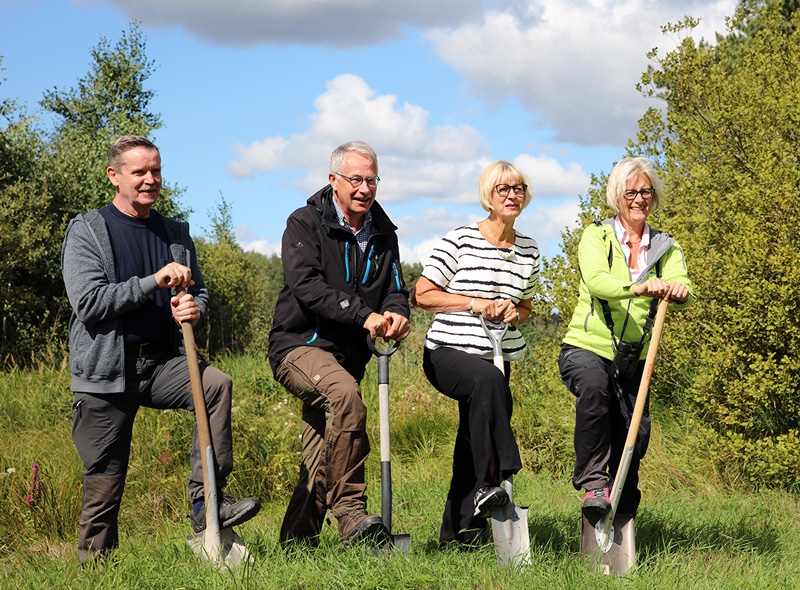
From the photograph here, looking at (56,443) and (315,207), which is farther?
(56,443)

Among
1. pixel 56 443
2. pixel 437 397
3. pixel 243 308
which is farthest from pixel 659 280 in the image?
pixel 243 308

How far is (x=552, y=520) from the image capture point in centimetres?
582

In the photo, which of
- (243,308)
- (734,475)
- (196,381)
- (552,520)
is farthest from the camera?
(243,308)

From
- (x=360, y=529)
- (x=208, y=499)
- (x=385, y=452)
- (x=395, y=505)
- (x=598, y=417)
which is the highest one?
(x=598, y=417)

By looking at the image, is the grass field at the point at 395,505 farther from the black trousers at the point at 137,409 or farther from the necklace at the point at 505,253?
the necklace at the point at 505,253

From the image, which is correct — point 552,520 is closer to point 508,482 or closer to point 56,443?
point 508,482

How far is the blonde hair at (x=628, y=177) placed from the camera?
4758mm

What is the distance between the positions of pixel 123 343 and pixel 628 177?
10.1 feet

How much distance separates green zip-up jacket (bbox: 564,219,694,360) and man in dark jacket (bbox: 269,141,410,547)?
109 centimetres

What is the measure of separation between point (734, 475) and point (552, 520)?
7.20ft

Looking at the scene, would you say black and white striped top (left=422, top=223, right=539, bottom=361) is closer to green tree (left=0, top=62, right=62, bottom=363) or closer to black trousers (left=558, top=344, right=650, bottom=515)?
black trousers (left=558, top=344, right=650, bottom=515)

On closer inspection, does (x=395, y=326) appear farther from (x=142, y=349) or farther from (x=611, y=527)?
(x=611, y=527)

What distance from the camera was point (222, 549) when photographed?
423 cm

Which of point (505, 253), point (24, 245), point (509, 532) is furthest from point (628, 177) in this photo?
point (24, 245)
